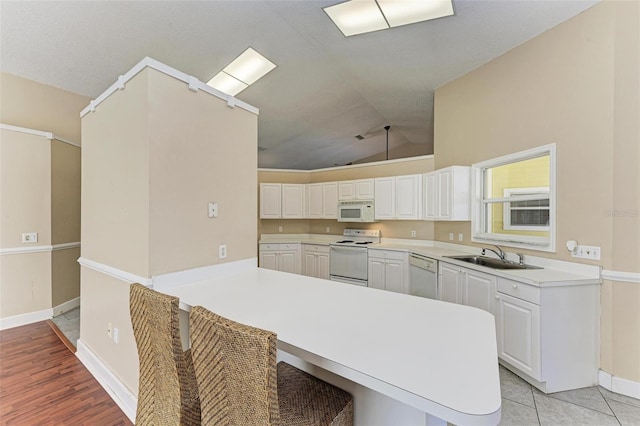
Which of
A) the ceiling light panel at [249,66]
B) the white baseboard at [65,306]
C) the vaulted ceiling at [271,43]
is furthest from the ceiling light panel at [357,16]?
the white baseboard at [65,306]

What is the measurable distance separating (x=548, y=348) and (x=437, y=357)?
1.88 m

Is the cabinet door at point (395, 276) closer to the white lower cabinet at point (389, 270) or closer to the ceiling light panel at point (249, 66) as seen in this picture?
the white lower cabinet at point (389, 270)

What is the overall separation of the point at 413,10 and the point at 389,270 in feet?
11.1

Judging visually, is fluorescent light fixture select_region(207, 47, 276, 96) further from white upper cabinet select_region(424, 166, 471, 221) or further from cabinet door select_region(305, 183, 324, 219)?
white upper cabinet select_region(424, 166, 471, 221)

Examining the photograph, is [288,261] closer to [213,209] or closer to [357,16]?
[213,209]

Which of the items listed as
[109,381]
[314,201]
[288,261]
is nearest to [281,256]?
[288,261]

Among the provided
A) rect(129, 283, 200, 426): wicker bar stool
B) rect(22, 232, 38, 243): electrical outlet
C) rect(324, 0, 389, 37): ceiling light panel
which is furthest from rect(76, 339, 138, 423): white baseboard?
rect(324, 0, 389, 37): ceiling light panel

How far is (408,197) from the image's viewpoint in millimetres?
4535

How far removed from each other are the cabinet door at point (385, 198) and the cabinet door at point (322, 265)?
1246mm

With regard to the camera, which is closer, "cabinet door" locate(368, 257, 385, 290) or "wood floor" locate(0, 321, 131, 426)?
"wood floor" locate(0, 321, 131, 426)

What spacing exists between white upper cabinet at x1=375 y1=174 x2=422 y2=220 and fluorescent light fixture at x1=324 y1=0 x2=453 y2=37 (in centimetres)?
225

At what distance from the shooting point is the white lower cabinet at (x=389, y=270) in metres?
4.23

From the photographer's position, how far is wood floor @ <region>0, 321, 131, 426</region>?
192cm

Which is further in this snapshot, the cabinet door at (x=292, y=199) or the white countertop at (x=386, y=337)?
the cabinet door at (x=292, y=199)
